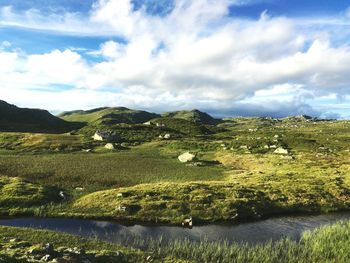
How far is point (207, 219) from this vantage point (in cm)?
4916

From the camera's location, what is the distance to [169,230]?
4447 centimetres

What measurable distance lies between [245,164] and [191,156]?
1242cm

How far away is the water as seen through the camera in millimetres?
41562

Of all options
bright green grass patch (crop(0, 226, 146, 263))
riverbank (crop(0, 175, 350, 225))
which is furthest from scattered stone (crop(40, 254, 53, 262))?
riverbank (crop(0, 175, 350, 225))

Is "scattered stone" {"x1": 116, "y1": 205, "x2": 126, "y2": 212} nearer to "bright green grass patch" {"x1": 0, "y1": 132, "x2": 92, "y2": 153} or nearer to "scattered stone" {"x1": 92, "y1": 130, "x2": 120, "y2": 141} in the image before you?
"bright green grass patch" {"x1": 0, "y1": 132, "x2": 92, "y2": 153}

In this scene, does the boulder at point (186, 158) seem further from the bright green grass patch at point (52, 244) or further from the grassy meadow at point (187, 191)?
the bright green grass patch at point (52, 244)

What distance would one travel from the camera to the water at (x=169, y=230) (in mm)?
41562

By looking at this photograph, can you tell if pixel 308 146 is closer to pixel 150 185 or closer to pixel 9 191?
pixel 150 185

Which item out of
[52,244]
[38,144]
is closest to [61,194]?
[52,244]

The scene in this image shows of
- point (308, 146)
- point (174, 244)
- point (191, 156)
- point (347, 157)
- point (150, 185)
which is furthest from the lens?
point (308, 146)

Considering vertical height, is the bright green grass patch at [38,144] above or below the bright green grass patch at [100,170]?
above

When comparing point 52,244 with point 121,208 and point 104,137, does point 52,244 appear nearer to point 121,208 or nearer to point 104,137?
point 121,208

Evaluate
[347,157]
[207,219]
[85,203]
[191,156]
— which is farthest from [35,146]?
[347,157]

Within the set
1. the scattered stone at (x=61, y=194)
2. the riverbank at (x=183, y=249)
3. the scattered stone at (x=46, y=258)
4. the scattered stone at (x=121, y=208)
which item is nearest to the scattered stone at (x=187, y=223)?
the riverbank at (x=183, y=249)
